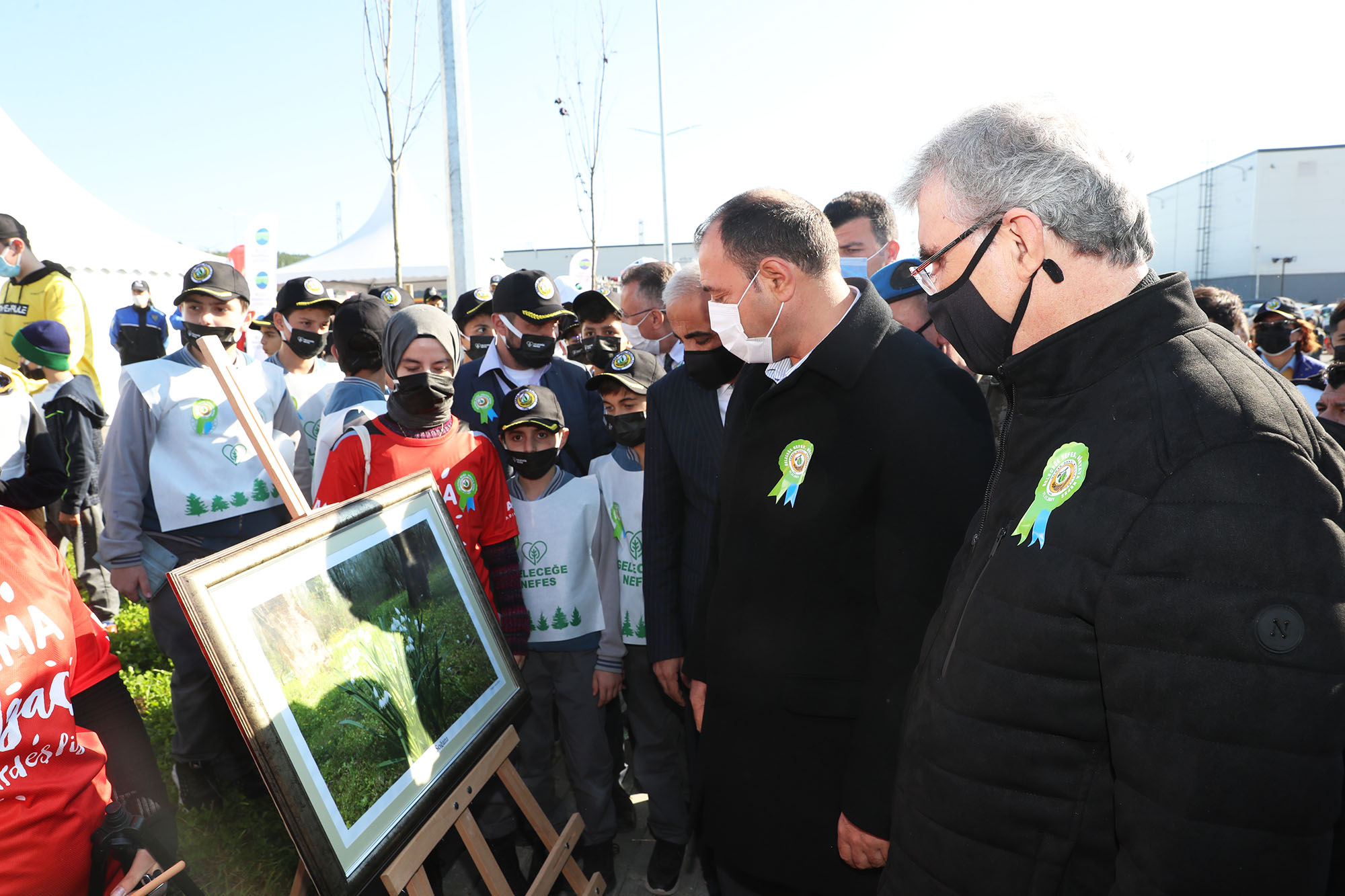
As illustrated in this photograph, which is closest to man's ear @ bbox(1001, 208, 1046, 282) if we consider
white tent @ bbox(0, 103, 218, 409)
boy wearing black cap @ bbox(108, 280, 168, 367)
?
boy wearing black cap @ bbox(108, 280, 168, 367)

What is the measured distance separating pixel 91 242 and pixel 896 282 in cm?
1247

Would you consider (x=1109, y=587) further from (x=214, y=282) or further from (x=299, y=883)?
(x=214, y=282)

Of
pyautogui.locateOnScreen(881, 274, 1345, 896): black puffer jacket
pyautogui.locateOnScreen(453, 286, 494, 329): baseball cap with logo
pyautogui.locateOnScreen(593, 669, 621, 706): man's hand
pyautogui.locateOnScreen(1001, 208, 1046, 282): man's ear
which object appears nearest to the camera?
pyautogui.locateOnScreen(881, 274, 1345, 896): black puffer jacket

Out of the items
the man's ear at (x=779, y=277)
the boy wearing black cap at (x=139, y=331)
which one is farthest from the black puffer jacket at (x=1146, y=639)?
the boy wearing black cap at (x=139, y=331)

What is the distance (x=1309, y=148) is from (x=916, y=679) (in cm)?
6114

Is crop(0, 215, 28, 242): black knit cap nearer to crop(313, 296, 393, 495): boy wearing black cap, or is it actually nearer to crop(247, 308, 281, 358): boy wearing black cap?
crop(247, 308, 281, 358): boy wearing black cap

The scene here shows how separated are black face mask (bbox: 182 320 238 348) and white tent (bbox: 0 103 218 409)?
24.2 ft

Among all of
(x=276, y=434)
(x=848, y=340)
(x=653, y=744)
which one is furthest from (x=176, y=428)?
(x=848, y=340)

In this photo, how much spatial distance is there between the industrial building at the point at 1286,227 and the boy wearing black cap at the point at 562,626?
53.4 metres

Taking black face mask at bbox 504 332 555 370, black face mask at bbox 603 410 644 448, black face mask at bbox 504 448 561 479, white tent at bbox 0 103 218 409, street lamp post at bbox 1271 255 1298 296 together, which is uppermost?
street lamp post at bbox 1271 255 1298 296

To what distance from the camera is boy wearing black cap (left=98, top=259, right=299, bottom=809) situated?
11.4ft

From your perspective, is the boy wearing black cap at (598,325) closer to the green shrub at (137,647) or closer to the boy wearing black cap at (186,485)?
the boy wearing black cap at (186,485)

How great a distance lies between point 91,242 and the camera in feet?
37.7

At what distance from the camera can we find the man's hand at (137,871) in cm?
177
